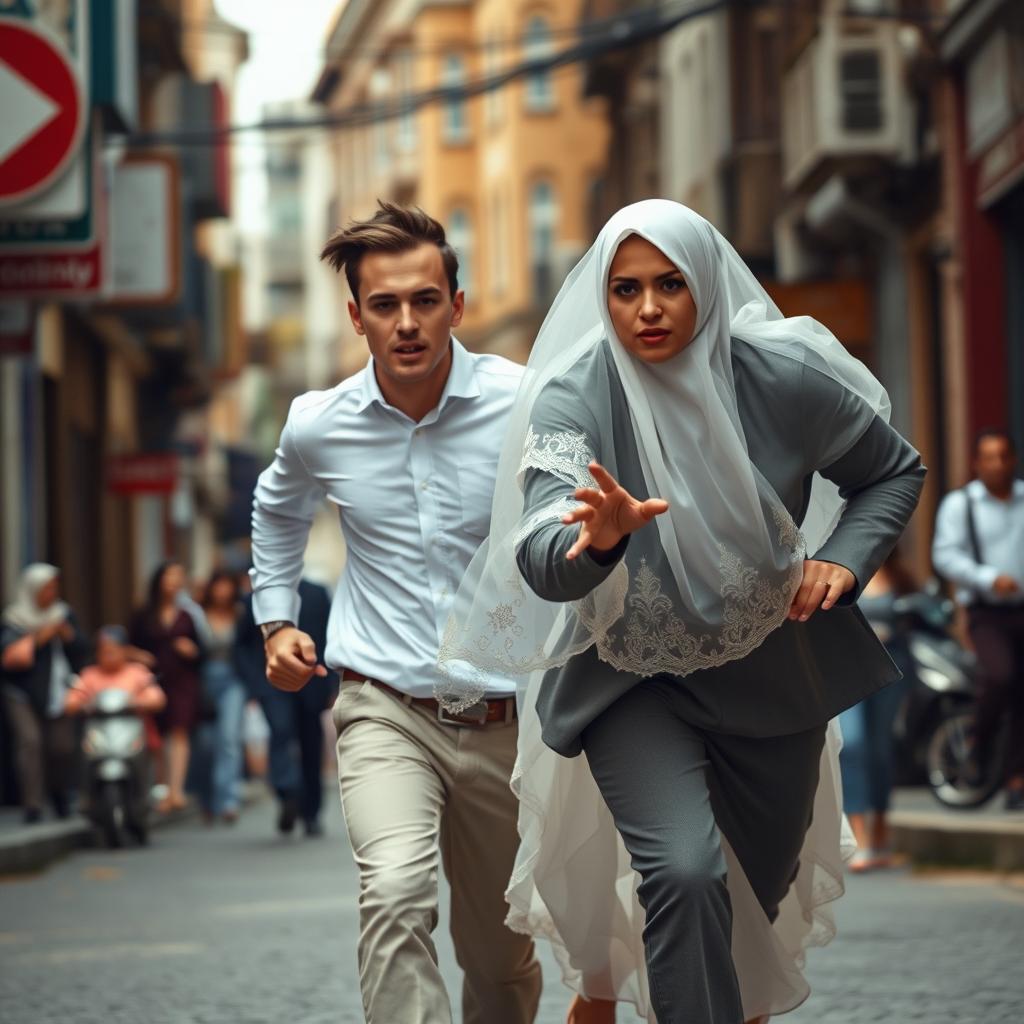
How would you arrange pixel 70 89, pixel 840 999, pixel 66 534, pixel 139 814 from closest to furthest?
pixel 840 999 → pixel 70 89 → pixel 139 814 → pixel 66 534

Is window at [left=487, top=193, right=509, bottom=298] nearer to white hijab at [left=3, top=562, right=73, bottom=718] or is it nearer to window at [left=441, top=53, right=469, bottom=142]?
window at [left=441, top=53, right=469, bottom=142]

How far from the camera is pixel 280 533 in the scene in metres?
5.84

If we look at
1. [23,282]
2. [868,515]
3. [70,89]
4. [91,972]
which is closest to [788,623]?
[868,515]

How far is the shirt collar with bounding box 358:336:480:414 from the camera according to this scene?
5.58 metres

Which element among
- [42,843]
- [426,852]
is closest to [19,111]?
[42,843]

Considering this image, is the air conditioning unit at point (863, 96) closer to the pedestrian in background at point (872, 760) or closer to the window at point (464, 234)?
the pedestrian in background at point (872, 760)

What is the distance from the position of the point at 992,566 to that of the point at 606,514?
9.13 meters

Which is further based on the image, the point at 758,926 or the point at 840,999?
the point at 840,999

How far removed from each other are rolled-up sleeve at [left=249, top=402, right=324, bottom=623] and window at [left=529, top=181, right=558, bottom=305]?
53.0 metres

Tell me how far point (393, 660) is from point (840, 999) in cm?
266

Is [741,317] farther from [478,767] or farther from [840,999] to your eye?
[840,999]

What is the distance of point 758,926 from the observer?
539cm

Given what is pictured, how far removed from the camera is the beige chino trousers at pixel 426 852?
4984 millimetres

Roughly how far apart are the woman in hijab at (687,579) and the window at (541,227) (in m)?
53.7
